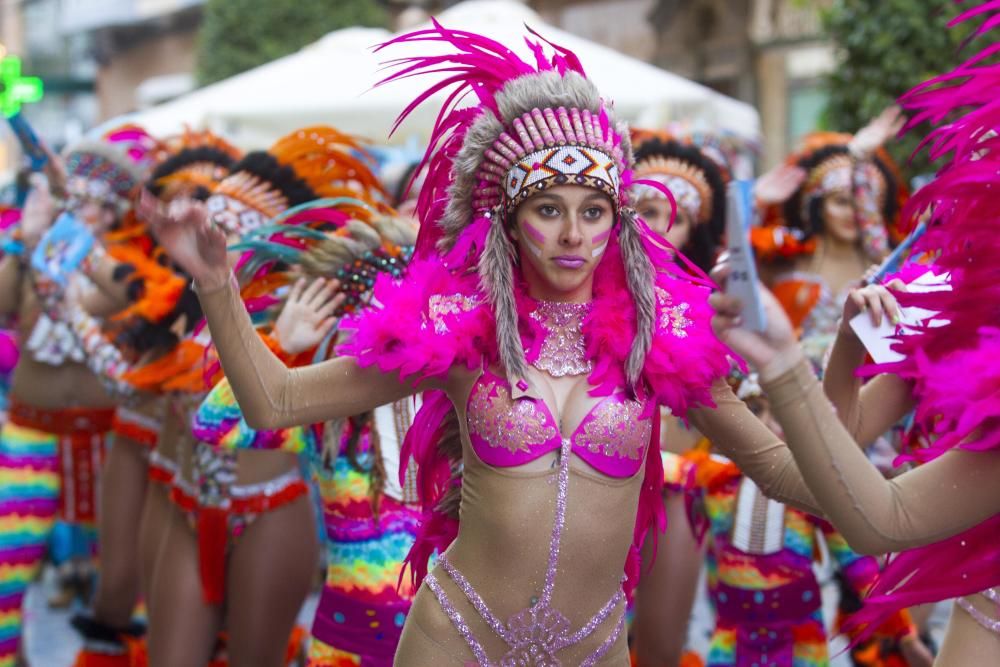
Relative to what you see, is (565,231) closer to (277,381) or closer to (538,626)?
(277,381)

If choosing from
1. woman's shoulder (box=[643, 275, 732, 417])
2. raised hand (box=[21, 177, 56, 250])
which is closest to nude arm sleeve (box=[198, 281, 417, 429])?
woman's shoulder (box=[643, 275, 732, 417])

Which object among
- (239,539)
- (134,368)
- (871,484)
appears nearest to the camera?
(871,484)

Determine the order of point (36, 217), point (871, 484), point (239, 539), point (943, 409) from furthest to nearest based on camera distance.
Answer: point (36, 217), point (239, 539), point (943, 409), point (871, 484)

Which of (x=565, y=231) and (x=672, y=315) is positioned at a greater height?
(x=565, y=231)

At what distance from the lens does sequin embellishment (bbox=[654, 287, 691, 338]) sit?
2824 mm

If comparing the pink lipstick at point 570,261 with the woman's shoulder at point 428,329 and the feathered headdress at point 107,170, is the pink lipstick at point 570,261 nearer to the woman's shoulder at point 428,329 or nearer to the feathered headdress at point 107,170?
the woman's shoulder at point 428,329

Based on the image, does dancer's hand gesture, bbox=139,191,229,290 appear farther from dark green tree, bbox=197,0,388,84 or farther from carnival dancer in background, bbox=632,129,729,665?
dark green tree, bbox=197,0,388,84

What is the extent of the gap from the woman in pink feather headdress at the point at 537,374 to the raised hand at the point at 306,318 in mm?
679

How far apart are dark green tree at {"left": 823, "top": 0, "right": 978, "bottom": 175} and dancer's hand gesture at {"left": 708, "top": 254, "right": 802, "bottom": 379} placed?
590 cm

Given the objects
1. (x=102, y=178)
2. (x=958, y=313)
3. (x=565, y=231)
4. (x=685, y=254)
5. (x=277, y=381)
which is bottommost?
(x=685, y=254)

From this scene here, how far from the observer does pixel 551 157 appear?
2770 millimetres

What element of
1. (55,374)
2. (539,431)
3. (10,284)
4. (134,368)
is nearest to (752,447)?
(539,431)

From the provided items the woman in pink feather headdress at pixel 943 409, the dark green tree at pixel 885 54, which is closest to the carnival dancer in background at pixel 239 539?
the woman in pink feather headdress at pixel 943 409

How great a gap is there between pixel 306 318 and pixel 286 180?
119cm
